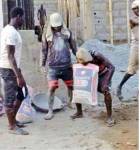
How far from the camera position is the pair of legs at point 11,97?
7.16 meters

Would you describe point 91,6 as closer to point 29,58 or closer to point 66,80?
point 29,58

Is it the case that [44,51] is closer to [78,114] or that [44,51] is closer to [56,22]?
[56,22]

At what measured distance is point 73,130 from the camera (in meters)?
7.46

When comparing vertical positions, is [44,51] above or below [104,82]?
above

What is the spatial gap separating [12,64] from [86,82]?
3.94ft

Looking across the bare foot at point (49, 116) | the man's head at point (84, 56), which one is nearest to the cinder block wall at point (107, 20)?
the bare foot at point (49, 116)

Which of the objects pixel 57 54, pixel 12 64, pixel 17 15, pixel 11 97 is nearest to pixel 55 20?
pixel 57 54

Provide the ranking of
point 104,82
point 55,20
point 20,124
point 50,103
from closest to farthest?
point 104,82 → point 20,124 → point 55,20 → point 50,103

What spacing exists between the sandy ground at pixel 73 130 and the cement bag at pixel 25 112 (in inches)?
5.4

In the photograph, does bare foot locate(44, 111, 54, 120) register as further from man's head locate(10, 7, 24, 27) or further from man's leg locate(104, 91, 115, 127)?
man's head locate(10, 7, 24, 27)

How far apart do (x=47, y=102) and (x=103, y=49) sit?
13.0 ft

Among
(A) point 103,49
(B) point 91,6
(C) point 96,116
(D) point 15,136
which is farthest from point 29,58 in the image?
(B) point 91,6

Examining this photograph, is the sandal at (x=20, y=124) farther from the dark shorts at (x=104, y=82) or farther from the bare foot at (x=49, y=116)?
the dark shorts at (x=104, y=82)

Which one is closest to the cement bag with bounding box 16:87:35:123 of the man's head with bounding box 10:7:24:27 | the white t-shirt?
the white t-shirt
